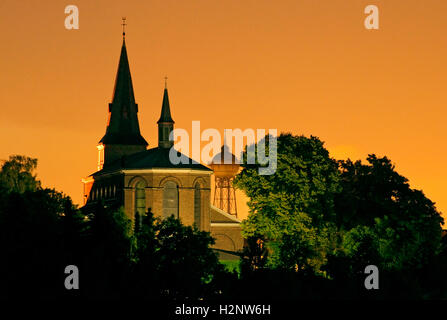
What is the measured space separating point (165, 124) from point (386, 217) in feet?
169

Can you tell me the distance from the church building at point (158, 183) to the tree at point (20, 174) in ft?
53.6

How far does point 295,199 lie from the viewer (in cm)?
8531

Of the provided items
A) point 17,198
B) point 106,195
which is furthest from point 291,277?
point 106,195

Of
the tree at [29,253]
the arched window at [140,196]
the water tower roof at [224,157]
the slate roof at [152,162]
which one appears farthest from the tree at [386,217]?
the water tower roof at [224,157]

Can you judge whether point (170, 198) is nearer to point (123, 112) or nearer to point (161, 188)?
point (161, 188)

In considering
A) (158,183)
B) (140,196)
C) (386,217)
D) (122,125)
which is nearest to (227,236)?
(158,183)

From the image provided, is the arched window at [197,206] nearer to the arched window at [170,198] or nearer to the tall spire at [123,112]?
the arched window at [170,198]

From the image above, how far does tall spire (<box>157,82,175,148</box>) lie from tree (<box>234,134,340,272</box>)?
4283 centimetres

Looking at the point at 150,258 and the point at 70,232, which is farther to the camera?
the point at 70,232

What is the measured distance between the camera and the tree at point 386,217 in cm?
8119

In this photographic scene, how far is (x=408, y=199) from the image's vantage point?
88.2 metres
